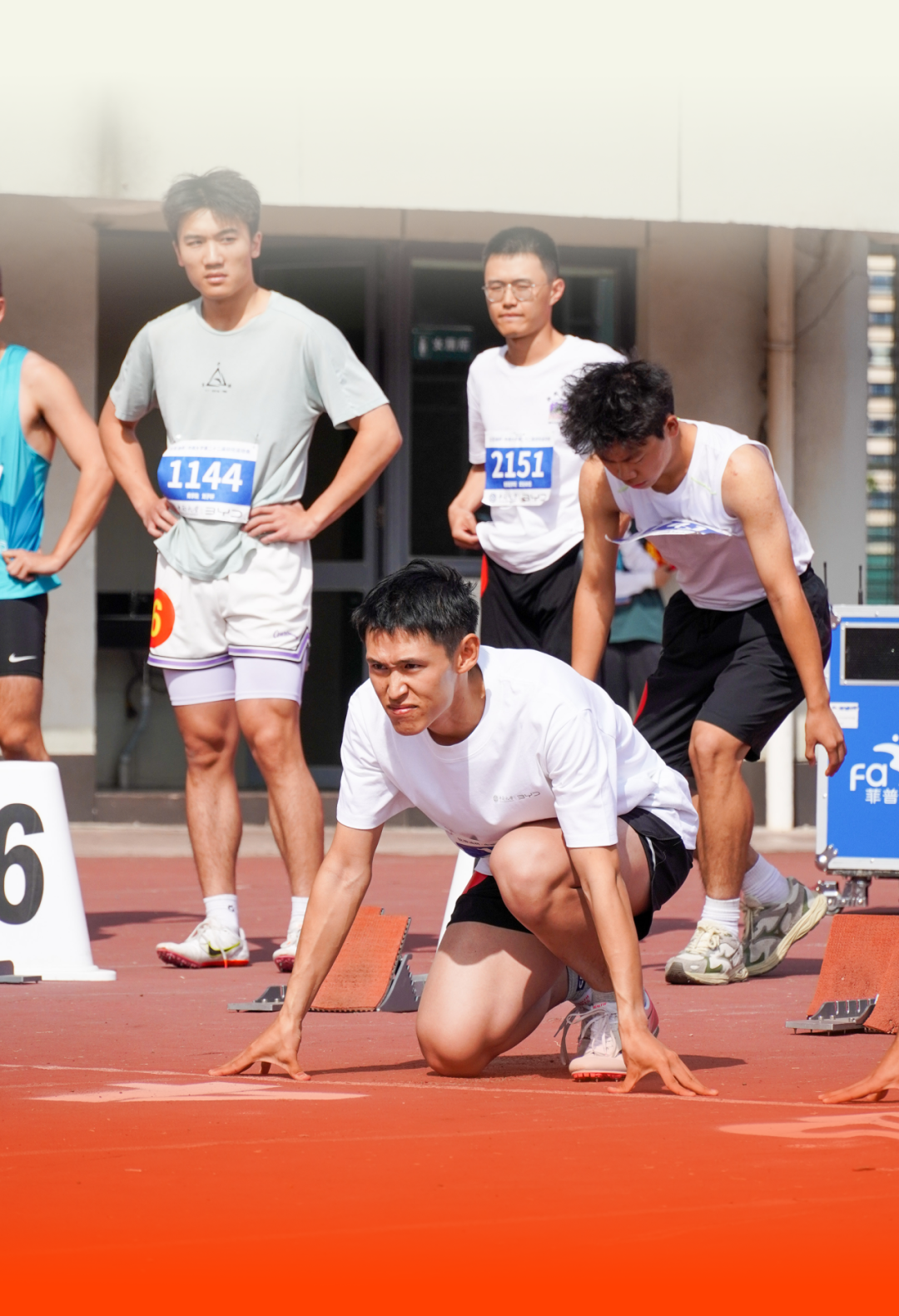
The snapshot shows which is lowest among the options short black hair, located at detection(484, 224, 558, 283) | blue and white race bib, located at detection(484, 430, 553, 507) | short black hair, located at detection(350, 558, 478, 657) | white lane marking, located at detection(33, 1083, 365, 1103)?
white lane marking, located at detection(33, 1083, 365, 1103)

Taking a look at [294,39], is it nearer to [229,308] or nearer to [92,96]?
[92,96]

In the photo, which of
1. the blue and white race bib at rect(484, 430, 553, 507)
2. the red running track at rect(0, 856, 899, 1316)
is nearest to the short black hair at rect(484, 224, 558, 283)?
the blue and white race bib at rect(484, 430, 553, 507)

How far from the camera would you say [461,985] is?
414 centimetres

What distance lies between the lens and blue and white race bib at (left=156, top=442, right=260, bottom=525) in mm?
5758

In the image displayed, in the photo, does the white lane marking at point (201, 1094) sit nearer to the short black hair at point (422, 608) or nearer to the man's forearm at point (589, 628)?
the short black hair at point (422, 608)

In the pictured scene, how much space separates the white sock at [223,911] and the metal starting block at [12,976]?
52 centimetres

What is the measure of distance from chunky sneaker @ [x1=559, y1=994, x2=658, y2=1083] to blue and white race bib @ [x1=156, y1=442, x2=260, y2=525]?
7.12ft

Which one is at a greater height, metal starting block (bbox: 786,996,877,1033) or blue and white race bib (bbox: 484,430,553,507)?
blue and white race bib (bbox: 484,430,553,507)

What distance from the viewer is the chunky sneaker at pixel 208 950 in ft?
19.0

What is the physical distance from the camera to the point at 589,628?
214 inches

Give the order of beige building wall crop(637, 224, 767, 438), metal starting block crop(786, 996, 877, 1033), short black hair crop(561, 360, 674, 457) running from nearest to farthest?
metal starting block crop(786, 996, 877, 1033), short black hair crop(561, 360, 674, 457), beige building wall crop(637, 224, 767, 438)

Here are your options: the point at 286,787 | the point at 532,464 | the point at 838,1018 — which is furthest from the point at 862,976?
the point at 532,464

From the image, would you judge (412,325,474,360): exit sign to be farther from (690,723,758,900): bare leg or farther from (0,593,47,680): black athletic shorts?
(690,723,758,900): bare leg

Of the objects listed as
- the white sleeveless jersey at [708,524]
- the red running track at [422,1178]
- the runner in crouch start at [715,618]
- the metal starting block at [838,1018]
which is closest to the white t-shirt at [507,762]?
the red running track at [422,1178]
